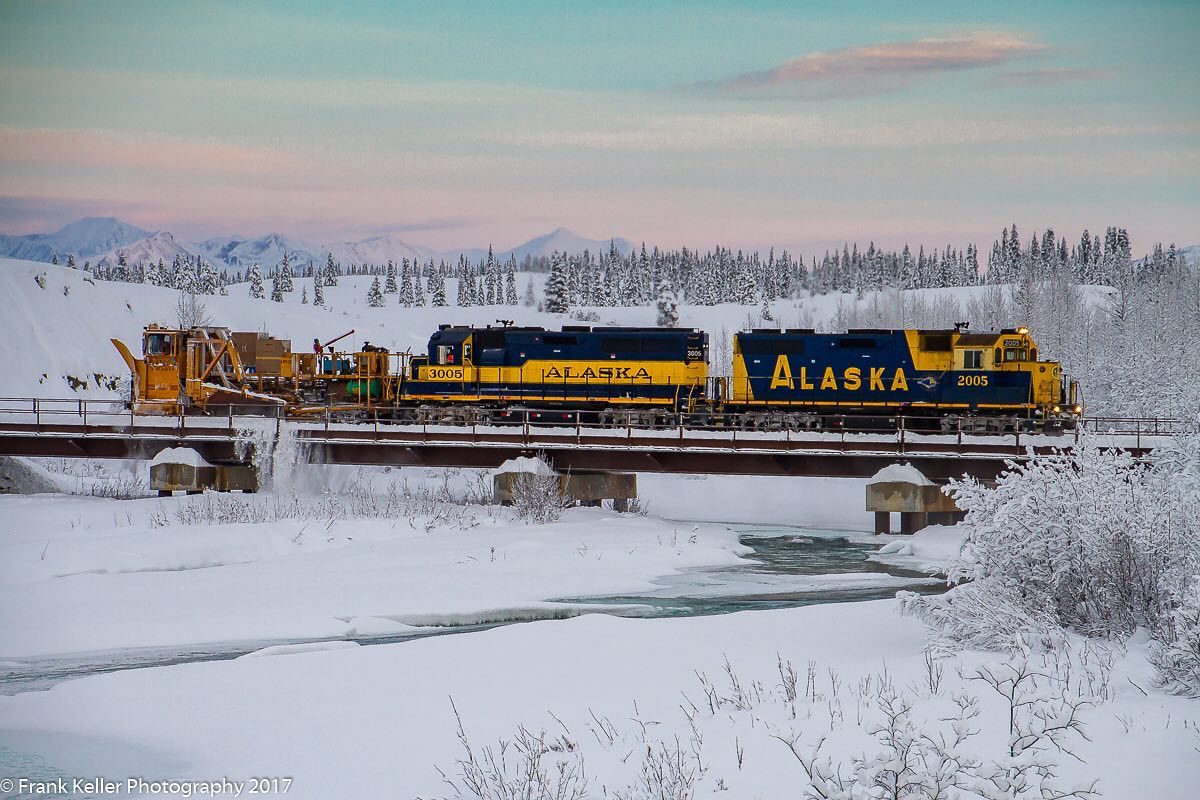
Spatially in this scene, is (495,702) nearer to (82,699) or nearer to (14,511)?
(82,699)

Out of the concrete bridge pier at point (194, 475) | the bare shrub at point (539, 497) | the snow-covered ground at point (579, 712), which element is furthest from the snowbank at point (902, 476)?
the concrete bridge pier at point (194, 475)

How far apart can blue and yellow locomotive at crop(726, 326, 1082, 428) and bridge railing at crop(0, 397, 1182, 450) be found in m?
0.54

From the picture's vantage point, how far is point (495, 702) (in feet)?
Result: 40.1

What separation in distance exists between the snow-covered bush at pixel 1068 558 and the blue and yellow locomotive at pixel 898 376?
22.0 metres

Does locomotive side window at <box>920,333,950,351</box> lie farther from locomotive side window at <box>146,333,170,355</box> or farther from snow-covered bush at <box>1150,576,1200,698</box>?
locomotive side window at <box>146,333,170,355</box>

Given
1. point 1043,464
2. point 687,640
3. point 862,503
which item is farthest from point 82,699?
point 862,503

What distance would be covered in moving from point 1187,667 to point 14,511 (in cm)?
2910

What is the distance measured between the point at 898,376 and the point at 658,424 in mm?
8531

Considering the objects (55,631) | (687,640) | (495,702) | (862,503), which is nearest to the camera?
(495,702)

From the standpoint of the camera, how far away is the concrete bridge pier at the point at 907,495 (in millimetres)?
29750

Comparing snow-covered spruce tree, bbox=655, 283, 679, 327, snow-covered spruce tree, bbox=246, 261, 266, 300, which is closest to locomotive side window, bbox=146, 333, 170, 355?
snow-covered spruce tree, bbox=655, 283, 679, 327

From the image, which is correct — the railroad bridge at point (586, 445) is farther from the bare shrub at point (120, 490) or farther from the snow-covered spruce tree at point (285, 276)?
the snow-covered spruce tree at point (285, 276)

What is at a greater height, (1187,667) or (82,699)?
(1187,667)

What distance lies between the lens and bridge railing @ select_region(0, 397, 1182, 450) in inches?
1288
